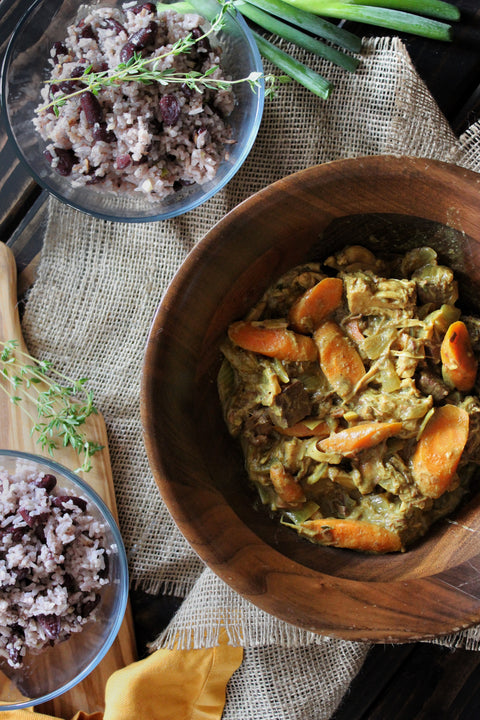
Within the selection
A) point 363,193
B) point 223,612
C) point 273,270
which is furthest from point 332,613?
point 363,193

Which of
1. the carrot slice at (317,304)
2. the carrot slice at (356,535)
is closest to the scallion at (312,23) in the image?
the carrot slice at (317,304)

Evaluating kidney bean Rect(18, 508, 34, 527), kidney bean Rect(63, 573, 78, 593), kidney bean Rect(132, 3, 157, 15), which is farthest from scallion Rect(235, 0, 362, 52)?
kidney bean Rect(63, 573, 78, 593)

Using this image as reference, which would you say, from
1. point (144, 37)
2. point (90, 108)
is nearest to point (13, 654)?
point (90, 108)

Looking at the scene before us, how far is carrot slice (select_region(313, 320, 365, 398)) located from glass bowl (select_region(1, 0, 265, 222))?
0.70 meters

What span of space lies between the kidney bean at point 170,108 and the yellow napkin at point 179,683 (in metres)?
1.80

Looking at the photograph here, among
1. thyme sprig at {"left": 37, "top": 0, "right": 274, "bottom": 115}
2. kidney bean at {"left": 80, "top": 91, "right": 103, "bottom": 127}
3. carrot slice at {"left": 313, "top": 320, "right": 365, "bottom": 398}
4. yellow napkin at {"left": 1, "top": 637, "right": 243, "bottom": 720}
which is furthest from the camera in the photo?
yellow napkin at {"left": 1, "top": 637, "right": 243, "bottom": 720}

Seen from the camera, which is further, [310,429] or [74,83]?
[74,83]

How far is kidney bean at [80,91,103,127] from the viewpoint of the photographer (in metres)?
2.15

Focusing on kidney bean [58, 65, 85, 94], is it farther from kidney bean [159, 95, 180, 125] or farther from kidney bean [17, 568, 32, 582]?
kidney bean [17, 568, 32, 582]

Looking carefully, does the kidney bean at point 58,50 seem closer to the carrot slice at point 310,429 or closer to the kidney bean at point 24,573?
the carrot slice at point 310,429

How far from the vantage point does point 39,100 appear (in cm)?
235

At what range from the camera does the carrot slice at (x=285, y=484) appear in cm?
195

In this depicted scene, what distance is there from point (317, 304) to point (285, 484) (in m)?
0.54

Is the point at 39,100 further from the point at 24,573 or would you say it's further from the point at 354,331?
the point at 24,573
